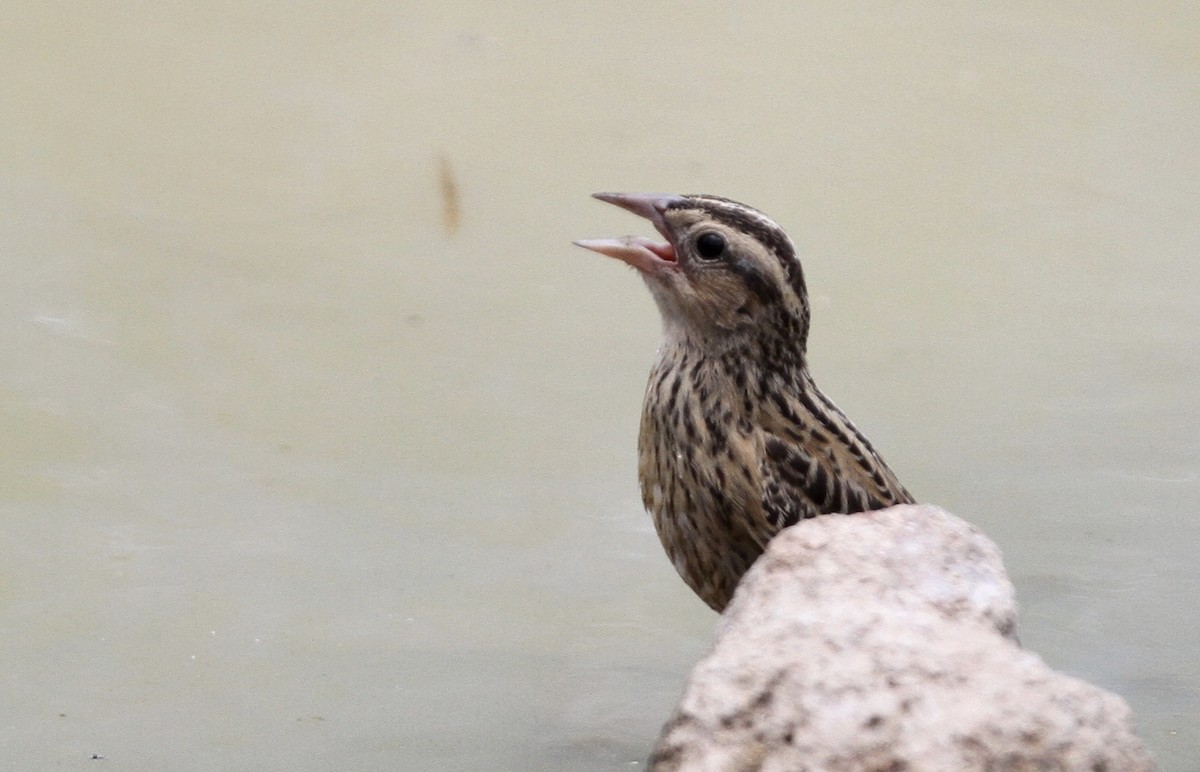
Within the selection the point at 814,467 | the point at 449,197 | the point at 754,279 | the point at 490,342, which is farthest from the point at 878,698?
the point at 449,197

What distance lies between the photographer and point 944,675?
3.00 metres

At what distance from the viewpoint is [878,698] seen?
2961 millimetres

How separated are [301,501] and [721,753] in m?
3.29

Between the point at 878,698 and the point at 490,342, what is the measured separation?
4163 millimetres

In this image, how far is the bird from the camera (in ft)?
14.5

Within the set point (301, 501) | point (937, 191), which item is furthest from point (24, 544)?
point (937, 191)

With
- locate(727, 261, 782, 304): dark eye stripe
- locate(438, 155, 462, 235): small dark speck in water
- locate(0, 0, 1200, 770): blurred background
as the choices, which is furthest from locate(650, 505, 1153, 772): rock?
locate(438, 155, 462, 235): small dark speck in water

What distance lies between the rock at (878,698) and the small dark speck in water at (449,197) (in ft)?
14.7

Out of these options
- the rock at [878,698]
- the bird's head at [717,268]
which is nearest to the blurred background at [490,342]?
the bird's head at [717,268]

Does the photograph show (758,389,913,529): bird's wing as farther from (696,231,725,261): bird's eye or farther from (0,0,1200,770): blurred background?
(0,0,1200,770): blurred background

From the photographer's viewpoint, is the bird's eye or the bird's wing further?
the bird's eye

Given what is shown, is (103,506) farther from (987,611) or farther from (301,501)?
(987,611)

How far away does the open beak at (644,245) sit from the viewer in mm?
4613

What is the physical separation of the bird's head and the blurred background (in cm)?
110
